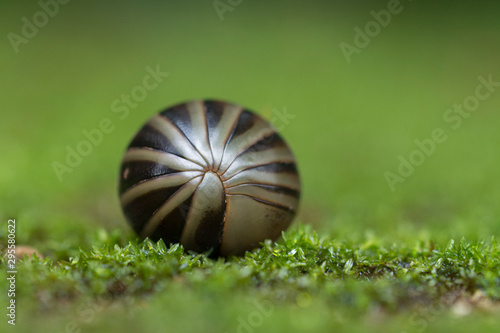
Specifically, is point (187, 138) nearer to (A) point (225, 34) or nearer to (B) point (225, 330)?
(B) point (225, 330)

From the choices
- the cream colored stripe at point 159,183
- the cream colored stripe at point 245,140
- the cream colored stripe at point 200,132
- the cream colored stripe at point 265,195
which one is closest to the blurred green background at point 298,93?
the cream colored stripe at point 265,195

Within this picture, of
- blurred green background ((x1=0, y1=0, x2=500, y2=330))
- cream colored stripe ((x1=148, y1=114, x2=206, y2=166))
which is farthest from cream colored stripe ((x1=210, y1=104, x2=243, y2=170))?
blurred green background ((x1=0, y1=0, x2=500, y2=330))

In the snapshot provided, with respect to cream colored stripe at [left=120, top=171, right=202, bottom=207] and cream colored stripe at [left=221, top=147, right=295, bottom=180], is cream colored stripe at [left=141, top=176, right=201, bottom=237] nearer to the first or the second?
cream colored stripe at [left=120, top=171, right=202, bottom=207]

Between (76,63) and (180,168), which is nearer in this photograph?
(180,168)

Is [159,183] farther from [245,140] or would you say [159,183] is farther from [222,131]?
[245,140]

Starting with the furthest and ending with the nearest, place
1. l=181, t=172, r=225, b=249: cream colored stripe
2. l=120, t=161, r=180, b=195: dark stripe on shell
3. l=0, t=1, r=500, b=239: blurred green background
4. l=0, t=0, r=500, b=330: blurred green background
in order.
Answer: l=0, t=1, r=500, b=239: blurred green background < l=0, t=0, r=500, b=330: blurred green background < l=120, t=161, r=180, b=195: dark stripe on shell < l=181, t=172, r=225, b=249: cream colored stripe

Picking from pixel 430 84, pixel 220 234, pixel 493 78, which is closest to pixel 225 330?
pixel 220 234
